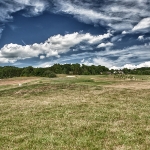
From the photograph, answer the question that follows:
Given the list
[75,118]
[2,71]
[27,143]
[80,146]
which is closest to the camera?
[80,146]

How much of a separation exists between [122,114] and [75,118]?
4.65 m

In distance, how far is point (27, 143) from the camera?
40.2 feet

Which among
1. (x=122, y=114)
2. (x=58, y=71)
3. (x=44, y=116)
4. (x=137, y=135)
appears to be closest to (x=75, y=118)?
(x=44, y=116)

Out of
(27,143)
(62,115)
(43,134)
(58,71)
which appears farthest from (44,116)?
(58,71)

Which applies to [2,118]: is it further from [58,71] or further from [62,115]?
[58,71]

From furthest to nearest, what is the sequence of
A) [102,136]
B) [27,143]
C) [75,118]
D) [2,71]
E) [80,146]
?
[2,71] → [75,118] → [102,136] → [27,143] → [80,146]

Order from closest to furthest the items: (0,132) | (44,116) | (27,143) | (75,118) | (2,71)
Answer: (27,143)
(0,132)
(75,118)
(44,116)
(2,71)

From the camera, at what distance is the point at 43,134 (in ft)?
45.5

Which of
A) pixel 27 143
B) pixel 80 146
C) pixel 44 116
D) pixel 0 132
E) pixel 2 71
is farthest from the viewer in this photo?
pixel 2 71

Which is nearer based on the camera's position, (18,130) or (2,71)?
(18,130)

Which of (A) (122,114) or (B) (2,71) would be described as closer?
(A) (122,114)

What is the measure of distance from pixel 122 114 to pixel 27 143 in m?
10.3

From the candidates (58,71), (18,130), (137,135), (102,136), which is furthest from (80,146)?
(58,71)

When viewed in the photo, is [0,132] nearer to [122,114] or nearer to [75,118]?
[75,118]
